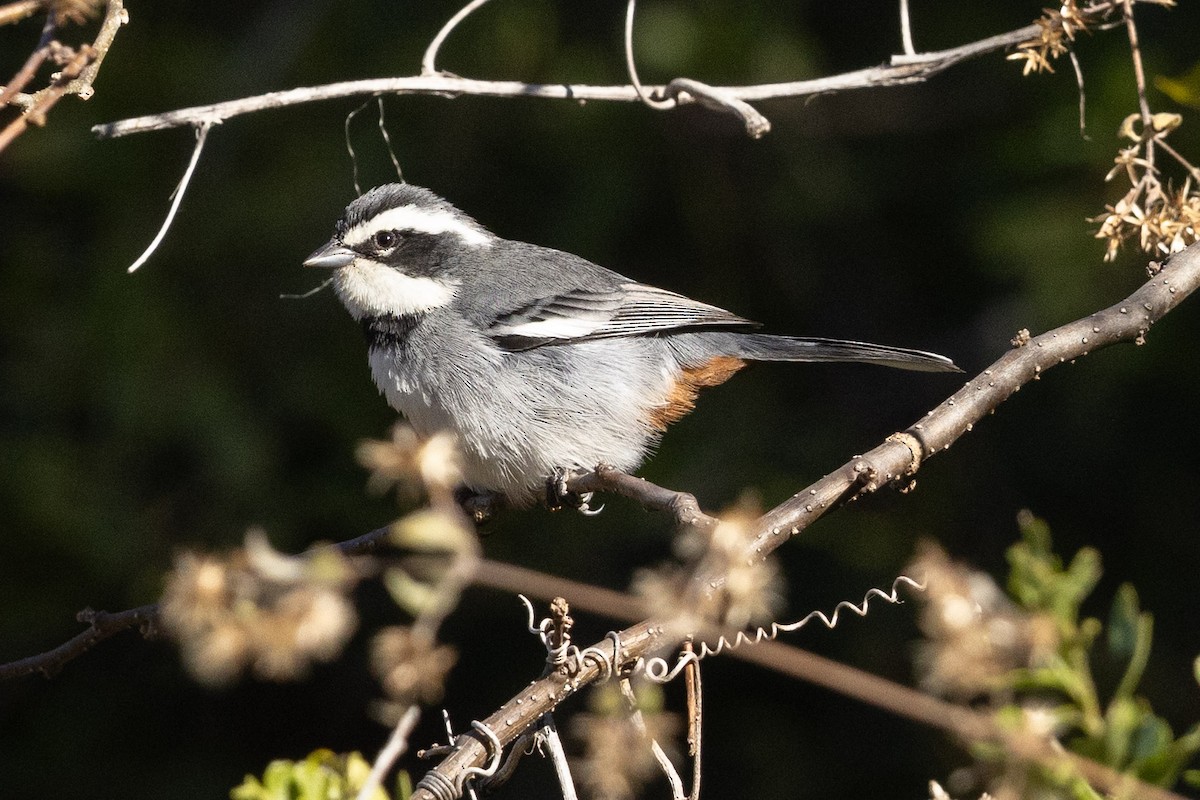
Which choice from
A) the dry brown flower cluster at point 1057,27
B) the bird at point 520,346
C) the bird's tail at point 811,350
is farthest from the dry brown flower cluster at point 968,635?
the bird's tail at point 811,350

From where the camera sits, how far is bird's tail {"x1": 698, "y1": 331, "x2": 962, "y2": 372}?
4332mm

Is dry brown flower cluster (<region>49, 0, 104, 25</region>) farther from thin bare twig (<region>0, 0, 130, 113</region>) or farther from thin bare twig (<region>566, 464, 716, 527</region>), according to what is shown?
thin bare twig (<region>566, 464, 716, 527</region>)

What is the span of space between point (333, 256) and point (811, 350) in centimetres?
170

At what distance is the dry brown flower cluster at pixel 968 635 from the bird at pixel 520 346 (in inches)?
103

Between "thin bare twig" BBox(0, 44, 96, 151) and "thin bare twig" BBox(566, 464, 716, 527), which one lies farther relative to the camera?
"thin bare twig" BBox(566, 464, 716, 527)

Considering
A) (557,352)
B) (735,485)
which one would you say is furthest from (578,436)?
(735,485)

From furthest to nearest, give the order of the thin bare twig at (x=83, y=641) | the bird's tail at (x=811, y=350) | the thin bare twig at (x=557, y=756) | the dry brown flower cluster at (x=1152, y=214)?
the bird's tail at (x=811, y=350) → the dry brown flower cluster at (x=1152, y=214) → the thin bare twig at (x=83, y=641) → the thin bare twig at (x=557, y=756)

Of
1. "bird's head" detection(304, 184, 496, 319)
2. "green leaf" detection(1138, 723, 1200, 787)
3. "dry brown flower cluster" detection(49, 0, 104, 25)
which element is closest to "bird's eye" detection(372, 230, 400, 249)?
"bird's head" detection(304, 184, 496, 319)

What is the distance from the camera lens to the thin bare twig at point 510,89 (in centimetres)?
287

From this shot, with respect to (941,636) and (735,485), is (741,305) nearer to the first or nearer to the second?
(735,485)

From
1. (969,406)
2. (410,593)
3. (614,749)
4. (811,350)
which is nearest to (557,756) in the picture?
(614,749)

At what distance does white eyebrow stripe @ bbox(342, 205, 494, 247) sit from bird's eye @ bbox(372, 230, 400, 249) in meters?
0.02

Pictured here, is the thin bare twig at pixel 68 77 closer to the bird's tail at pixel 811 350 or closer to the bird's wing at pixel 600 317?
the bird's wing at pixel 600 317

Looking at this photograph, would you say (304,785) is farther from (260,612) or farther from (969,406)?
(969,406)
